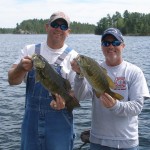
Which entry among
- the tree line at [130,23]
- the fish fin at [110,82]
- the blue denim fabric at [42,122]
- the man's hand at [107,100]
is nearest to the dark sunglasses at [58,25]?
the blue denim fabric at [42,122]

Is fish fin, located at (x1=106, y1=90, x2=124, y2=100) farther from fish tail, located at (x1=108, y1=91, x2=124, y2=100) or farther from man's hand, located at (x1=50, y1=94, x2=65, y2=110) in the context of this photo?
man's hand, located at (x1=50, y1=94, x2=65, y2=110)

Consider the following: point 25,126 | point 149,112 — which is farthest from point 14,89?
point 25,126

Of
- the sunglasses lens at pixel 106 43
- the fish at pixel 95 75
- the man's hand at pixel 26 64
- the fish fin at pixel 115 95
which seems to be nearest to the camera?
the fish at pixel 95 75

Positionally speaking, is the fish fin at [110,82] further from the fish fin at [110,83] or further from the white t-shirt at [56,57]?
the white t-shirt at [56,57]

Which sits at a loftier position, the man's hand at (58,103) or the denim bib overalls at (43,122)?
the man's hand at (58,103)

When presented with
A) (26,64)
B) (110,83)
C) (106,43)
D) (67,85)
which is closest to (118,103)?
(110,83)

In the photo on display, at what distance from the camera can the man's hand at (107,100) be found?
488cm

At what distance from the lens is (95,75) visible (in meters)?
4.71

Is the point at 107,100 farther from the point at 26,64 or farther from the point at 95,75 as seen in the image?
the point at 26,64

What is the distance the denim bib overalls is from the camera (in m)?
5.27

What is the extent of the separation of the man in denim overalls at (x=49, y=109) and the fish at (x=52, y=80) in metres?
0.26

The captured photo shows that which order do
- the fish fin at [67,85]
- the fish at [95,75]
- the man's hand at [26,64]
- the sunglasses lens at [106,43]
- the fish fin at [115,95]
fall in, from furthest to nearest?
the sunglasses lens at [106,43] → the fish fin at [67,85] → the fish fin at [115,95] → the man's hand at [26,64] → the fish at [95,75]

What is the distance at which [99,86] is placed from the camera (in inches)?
190

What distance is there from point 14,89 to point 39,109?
46.8ft
